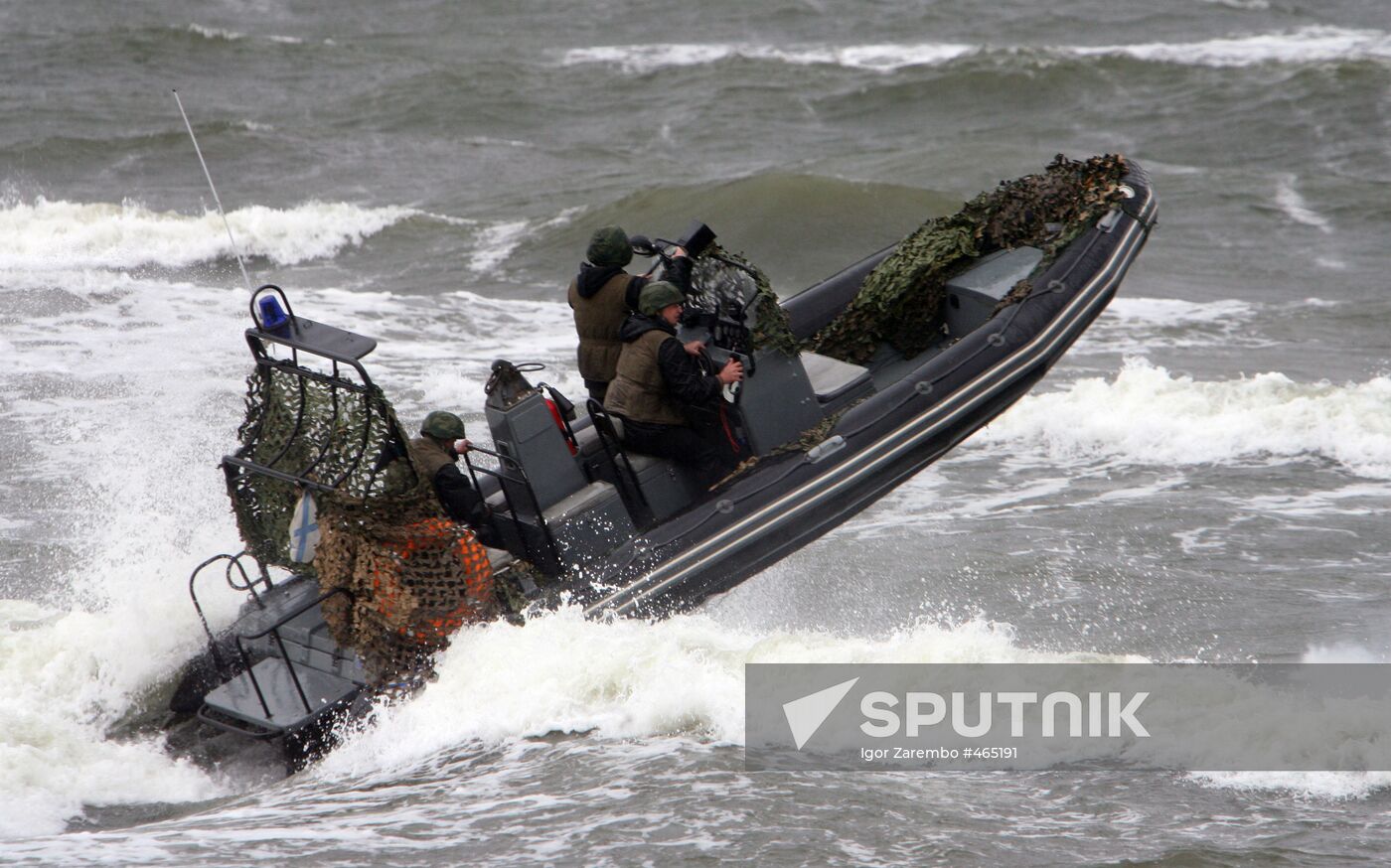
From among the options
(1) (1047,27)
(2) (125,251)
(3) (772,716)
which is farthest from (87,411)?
(1) (1047,27)

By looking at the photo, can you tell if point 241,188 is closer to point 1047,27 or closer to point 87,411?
point 87,411

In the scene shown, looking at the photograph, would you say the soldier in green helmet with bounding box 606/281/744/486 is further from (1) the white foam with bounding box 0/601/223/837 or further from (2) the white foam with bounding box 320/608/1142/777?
(1) the white foam with bounding box 0/601/223/837

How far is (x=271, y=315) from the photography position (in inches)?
251

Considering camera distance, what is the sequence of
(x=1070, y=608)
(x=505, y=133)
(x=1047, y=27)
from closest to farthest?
(x=1070, y=608) < (x=505, y=133) < (x=1047, y=27)

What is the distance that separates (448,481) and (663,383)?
44.7 inches

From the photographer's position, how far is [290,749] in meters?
6.50

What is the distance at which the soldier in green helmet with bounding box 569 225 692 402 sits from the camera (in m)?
7.34

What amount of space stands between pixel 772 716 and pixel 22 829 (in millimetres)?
3236

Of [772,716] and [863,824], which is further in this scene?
[772,716]

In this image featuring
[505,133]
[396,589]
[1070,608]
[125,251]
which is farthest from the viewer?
[505,133]

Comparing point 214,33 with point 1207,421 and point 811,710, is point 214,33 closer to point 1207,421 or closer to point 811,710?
point 1207,421

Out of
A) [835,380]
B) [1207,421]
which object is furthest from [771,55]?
[835,380]

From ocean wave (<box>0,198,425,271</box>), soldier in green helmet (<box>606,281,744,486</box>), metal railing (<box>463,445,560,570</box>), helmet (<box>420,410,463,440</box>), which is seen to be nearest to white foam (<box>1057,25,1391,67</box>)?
ocean wave (<box>0,198,425,271</box>)

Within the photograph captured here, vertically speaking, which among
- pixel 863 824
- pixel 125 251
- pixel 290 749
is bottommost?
pixel 863 824
